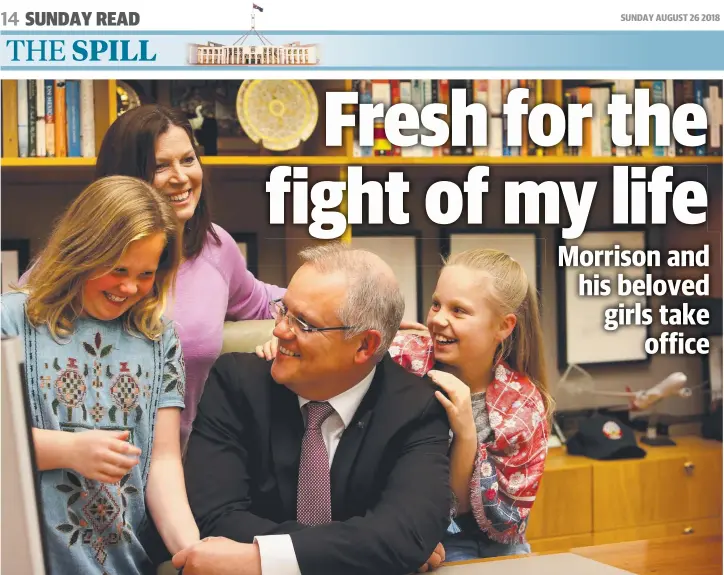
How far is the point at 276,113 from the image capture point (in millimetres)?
2090

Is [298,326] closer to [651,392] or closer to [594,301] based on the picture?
[594,301]

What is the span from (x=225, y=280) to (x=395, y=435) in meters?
0.53

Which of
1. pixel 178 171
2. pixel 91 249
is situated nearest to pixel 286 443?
pixel 91 249

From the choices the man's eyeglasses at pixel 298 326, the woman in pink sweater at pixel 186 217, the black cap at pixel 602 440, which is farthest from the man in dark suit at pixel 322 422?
the black cap at pixel 602 440

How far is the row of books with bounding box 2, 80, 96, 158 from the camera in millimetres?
2002

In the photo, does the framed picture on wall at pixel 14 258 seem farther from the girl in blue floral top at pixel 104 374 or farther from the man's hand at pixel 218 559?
the man's hand at pixel 218 559

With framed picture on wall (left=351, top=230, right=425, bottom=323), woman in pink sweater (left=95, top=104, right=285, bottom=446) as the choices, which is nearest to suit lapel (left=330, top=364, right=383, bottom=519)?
woman in pink sweater (left=95, top=104, right=285, bottom=446)

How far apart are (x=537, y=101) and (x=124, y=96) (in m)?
1.01

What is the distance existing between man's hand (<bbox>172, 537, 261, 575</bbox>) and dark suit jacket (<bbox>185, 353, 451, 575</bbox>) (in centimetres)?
4

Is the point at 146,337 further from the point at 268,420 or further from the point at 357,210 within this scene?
the point at 357,210

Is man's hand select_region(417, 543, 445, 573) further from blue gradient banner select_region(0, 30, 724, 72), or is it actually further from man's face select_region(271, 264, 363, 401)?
blue gradient banner select_region(0, 30, 724, 72)

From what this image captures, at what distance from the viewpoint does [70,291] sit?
1.47 m

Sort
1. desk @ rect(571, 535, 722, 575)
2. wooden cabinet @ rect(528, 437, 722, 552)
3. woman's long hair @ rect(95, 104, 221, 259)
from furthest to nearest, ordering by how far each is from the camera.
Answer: wooden cabinet @ rect(528, 437, 722, 552)
desk @ rect(571, 535, 722, 575)
woman's long hair @ rect(95, 104, 221, 259)
